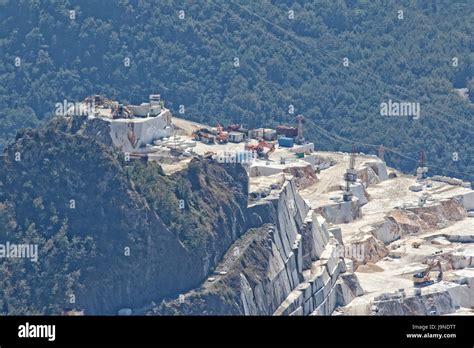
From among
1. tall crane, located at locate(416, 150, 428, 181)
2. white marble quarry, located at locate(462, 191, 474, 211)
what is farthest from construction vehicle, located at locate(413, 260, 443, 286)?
tall crane, located at locate(416, 150, 428, 181)

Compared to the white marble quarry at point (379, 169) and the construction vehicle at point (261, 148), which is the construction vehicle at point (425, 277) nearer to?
the construction vehicle at point (261, 148)

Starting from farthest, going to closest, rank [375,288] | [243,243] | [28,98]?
[28,98], [375,288], [243,243]

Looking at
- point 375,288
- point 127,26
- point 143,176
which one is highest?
point 127,26

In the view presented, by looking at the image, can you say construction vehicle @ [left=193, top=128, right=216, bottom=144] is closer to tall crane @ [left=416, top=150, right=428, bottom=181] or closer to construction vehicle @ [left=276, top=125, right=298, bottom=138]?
construction vehicle @ [left=276, top=125, right=298, bottom=138]

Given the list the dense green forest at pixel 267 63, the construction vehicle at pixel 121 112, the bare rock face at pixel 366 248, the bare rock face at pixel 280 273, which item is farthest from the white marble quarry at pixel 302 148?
the bare rock face at pixel 280 273
